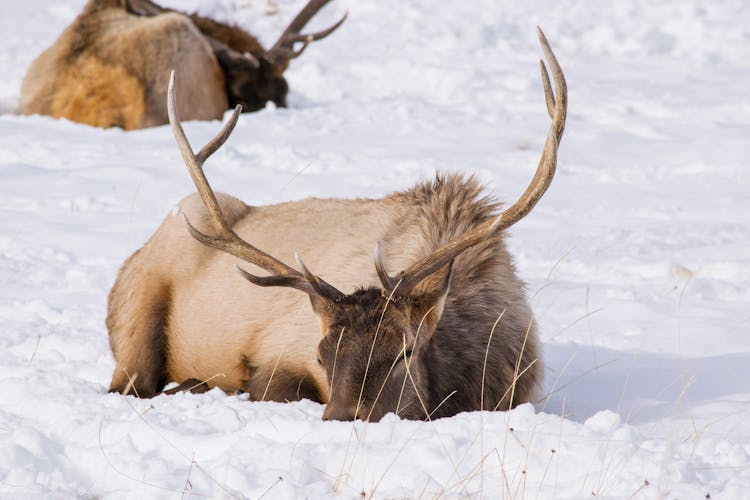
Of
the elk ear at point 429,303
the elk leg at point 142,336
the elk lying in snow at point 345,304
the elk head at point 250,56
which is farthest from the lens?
the elk head at point 250,56

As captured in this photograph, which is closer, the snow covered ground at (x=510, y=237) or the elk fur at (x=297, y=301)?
the snow covered ground at (x=510, y=237)

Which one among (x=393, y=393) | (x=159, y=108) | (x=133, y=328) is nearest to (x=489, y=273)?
(x=393, y=393)

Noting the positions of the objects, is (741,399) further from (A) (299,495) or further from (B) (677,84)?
(B) (677,84)

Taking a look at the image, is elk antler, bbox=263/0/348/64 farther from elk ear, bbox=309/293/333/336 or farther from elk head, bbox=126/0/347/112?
elk ear, bbox=309/293/333/336

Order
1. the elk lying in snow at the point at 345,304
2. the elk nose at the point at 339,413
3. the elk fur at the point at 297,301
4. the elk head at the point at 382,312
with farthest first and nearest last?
the elk fur at the point at 297,301, the elk lying in snow at the point at 345,304, the elk head at the point at 382,312, the elk nose at the point at 339,413

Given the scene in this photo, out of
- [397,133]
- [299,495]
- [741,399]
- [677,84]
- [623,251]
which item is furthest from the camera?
[677,84]

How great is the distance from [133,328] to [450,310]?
6.06ft

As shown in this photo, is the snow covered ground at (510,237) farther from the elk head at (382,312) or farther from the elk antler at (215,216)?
the elk antler at (215,216)

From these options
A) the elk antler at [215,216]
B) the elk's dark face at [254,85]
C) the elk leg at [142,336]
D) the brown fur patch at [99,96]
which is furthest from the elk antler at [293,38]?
the elk antler at [215,216]

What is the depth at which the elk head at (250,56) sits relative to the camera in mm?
13703

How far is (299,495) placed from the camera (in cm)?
353

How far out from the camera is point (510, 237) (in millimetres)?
6816

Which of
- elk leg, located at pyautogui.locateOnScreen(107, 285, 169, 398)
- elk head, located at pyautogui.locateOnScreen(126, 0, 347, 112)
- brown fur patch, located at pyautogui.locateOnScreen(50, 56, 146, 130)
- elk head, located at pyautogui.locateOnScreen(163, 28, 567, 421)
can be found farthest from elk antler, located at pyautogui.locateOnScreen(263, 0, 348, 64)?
elk head, located at pyautogui.locateOnScreen(163, 28, 567, 421)

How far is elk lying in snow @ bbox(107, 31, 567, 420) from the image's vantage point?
4582 mm
